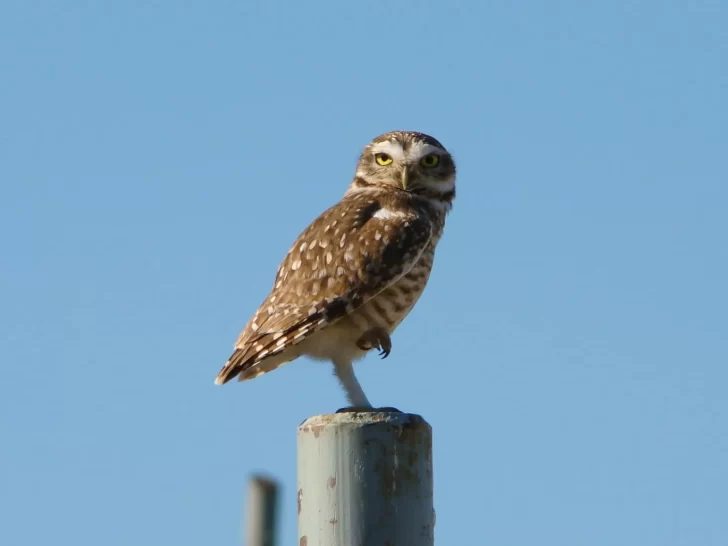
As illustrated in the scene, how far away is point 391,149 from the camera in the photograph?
266 inches

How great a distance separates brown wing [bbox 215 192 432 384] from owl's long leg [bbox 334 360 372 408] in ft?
0.95

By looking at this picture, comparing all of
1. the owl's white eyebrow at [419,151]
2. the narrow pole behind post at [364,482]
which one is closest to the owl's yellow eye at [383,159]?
the owl's white eyebrow at [419,151]

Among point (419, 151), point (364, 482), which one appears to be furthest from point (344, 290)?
point (364, 482)

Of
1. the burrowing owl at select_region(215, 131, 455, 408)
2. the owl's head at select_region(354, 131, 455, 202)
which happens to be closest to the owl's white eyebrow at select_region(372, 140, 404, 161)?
the owl's head at select_region(354, 131, 455, 202)

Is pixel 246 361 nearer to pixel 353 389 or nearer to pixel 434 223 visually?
pixel 353 389

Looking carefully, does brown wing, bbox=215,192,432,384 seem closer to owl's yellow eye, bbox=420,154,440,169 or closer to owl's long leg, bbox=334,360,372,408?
A: owl's long leg, bbox=334,360,372,408

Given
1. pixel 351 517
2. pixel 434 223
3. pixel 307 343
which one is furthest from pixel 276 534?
pixel 434 223

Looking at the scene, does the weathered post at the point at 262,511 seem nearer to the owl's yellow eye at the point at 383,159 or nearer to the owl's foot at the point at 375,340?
the owl's foot at the point at 375,340

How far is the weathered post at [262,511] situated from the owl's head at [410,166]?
529cm

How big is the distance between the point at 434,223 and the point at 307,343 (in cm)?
117

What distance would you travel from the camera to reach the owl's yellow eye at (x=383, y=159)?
6754mm

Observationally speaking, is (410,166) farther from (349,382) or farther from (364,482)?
(364,482)

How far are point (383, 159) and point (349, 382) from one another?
1829mm

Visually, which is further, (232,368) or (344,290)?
(344,290)
